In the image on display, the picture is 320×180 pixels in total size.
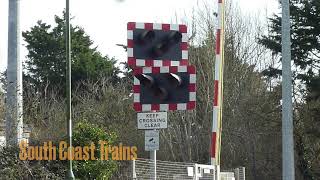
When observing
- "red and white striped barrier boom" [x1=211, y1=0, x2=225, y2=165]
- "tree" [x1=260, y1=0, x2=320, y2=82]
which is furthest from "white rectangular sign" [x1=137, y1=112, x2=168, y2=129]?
"tree" [x1=260, y1=0, x2=320, y2=82]

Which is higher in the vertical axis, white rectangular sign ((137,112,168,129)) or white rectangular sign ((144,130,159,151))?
white rectangular sign ((137,112,168,129))

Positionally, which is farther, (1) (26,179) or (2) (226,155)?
(2) (226,155)

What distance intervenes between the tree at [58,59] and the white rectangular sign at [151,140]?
104ft

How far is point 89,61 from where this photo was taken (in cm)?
4450

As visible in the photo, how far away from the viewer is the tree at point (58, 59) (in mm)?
43688

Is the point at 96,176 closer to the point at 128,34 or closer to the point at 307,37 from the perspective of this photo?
the point at 128,34

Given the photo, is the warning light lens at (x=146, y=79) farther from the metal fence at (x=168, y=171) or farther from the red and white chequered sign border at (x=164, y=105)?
the metal fence at (x=168, y=171)

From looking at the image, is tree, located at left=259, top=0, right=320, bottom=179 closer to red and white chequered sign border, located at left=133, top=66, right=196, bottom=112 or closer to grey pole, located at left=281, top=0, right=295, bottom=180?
grey pole, located at left=281, top=0, right=295, bottom=180

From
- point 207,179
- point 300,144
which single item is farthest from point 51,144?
point 300,144

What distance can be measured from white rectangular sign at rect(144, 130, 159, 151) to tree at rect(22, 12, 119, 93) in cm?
3157

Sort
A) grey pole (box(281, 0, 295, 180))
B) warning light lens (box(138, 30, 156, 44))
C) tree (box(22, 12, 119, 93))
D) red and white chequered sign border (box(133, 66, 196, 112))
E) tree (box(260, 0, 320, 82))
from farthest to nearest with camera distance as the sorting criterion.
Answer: tree (box(22, 12, 119, 93)), tree (box(260, 0, 320, 82)), grey pole (box(281, 0, 295, 180)), warning light lens (box(138, 30, 156, 44)), red and white chequered sign border (box(133, 66, 196, 112))

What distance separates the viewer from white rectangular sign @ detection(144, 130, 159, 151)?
390 inches

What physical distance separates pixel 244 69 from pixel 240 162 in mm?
4578

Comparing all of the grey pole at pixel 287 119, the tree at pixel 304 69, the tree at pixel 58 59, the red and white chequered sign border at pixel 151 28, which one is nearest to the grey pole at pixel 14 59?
the red and white chequered sign border at pixel 151 28
